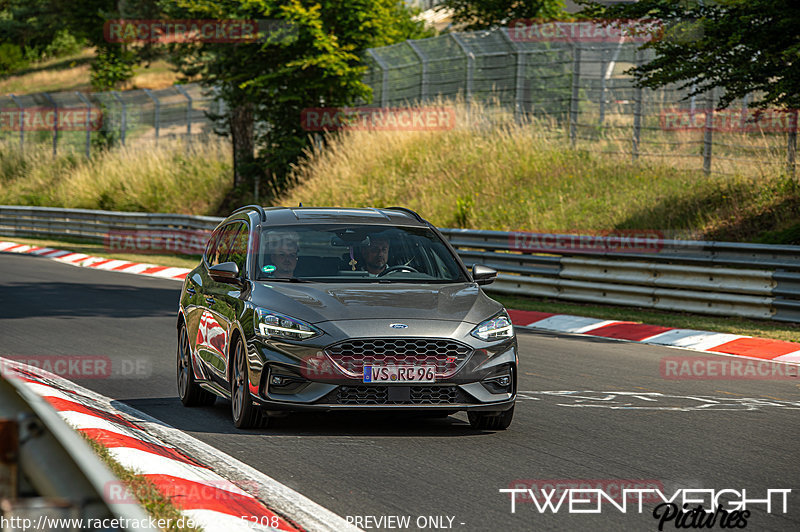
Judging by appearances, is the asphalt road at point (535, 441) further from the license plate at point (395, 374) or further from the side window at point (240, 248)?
the side window at point (240, 248)

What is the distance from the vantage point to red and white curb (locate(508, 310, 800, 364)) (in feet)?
42.9

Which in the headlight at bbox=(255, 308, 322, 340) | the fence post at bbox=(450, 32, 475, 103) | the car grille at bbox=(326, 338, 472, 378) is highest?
the fence post at bbox=(450, 32, 475, 103)

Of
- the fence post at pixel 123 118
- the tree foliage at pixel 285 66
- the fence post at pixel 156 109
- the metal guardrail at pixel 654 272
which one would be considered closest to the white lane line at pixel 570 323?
the metal guardrail at pixel 654 272

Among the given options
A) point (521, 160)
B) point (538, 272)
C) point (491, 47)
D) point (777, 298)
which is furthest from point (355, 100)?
point (777, 298)

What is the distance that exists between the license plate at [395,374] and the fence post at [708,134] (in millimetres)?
15518

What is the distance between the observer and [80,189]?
41188mm

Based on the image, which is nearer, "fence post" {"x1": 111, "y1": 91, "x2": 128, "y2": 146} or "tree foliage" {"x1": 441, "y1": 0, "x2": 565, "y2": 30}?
"fence post" {"x1": 111, "y1": 91, "x2": 128, "y2": 146}

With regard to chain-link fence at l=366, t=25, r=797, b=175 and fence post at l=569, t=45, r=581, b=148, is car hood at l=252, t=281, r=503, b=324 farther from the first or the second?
fence post at l=569, t=45, r=581, b=148

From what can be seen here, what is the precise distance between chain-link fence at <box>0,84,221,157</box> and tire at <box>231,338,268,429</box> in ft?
97.0

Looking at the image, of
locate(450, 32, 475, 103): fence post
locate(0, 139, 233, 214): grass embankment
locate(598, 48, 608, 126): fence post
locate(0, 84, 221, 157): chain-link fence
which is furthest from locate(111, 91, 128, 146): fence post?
locate(598, 48, 608, 126): fence post

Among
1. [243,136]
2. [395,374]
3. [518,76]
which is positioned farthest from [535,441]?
[243,136]

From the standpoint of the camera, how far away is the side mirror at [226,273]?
8.37m

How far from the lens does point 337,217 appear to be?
362 inches

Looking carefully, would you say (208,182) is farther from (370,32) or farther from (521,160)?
(521,160)
